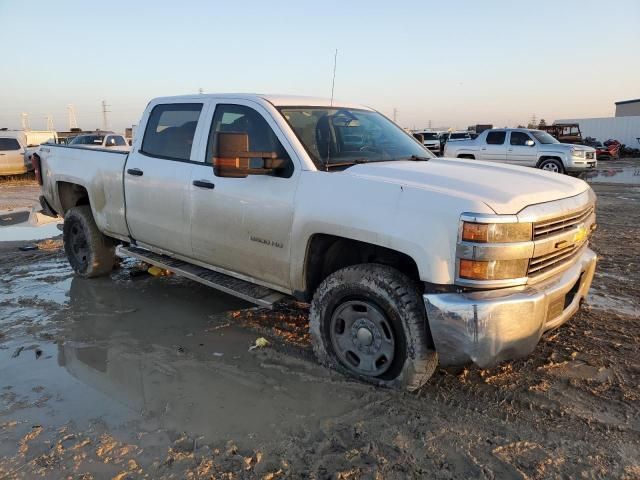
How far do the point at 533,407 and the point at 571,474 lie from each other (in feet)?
2.07

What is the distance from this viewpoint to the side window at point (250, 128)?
12.7 ft

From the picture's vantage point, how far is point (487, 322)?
2.92 meters

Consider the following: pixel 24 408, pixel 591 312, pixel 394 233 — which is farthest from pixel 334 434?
pixel 591 312

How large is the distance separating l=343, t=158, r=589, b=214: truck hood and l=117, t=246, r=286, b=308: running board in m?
1.17

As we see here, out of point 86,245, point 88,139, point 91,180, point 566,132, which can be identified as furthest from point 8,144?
point 566,132

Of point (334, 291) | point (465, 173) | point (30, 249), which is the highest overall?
point (465, 173)

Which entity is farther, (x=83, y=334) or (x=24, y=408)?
(x=83, y=334)

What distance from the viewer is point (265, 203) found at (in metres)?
3.88

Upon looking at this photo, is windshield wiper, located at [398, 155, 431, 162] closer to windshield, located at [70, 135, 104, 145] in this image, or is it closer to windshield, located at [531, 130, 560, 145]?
windshield, located at [531, 130, 560, 145]

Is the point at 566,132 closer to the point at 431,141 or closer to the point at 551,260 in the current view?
the point at 431,141

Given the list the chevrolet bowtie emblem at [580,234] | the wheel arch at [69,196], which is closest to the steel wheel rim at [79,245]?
the wheel arch at [69,196]

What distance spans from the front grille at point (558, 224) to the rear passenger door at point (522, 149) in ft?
49.7

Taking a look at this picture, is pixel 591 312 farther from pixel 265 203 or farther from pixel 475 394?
pixel 265 203

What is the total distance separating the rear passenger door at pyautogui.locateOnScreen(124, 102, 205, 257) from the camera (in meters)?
4.59
